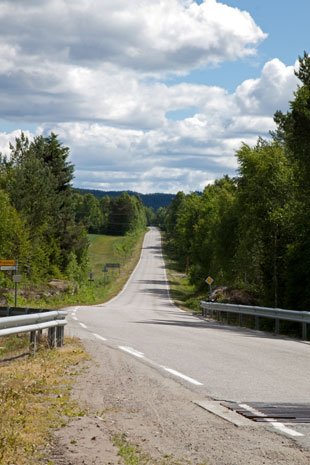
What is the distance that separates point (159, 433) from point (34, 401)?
77.3 inches

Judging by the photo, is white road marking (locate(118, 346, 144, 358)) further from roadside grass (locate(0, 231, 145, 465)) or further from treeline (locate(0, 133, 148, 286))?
treeline (locate(0, 133, 148, 286))

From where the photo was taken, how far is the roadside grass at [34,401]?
4984 mm

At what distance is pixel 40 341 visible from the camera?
11938 millimetres

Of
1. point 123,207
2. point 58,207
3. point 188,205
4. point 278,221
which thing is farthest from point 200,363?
point 123,207

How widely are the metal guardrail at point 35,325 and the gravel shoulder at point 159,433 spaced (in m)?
1.77

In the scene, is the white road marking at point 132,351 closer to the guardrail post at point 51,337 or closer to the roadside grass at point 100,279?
the guardrail post at point 51,337

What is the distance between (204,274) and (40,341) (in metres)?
56.9

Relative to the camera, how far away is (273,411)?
6637 millimetres

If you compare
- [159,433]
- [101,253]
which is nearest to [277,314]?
[159,433]

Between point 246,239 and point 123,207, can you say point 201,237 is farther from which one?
point 123,207

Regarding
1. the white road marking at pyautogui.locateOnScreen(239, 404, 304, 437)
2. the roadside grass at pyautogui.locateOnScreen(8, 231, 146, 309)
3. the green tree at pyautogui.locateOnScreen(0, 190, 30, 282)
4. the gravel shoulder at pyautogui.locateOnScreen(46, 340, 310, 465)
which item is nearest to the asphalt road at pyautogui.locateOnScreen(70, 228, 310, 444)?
the white road marking at pyautogui.locateOnScreen(239, 404, 304, 437)

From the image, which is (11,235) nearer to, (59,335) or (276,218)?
(276,218)

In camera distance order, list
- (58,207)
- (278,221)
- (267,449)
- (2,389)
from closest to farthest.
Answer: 1. (267,449)
2. (2,389)
3. (278,221)
4. (58,207)

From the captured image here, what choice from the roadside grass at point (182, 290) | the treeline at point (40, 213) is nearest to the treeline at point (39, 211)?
the treeline at point (40, 213)
